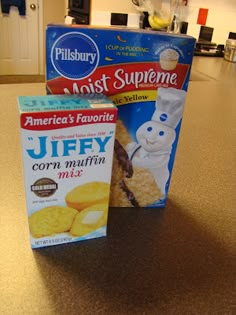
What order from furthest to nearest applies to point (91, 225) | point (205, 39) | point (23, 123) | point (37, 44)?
1. point (37, 44)
2. point (205, 39)
3. point (91, 225)
4. point (23, 123)

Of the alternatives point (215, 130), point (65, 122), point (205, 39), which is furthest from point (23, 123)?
point (205, 39)

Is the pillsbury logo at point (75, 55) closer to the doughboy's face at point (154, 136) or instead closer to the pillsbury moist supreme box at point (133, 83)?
the pillsbury moist supreme box at point (133, 83)

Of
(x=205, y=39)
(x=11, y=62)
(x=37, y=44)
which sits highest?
(x=205, y=39)

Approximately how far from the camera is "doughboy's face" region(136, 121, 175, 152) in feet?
1.67

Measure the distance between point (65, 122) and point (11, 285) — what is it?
233mm

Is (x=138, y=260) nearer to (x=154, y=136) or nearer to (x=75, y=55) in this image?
(x=154, y=136)

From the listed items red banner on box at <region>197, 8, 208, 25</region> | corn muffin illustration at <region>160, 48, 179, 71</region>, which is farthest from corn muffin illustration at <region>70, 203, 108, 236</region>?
red banner on box at <region>197, 8, 208, 25</region>

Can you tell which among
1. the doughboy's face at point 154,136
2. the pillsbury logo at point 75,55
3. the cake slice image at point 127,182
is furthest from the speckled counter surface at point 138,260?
the pillsbury logo at point 75,55

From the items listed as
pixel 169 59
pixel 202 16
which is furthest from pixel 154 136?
pixel 202 16

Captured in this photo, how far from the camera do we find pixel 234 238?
0.52 meters

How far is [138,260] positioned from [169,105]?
0.25 meters

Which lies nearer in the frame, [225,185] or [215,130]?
[225,185]

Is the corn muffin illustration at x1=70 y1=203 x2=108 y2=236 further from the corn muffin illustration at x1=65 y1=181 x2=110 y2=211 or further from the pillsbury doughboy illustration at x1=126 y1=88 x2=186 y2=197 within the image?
the pillsbury doughboy illustration at x1=126 y1=88 x2=186 y2=197

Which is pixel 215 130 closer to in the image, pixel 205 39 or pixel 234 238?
pixel 234 238
